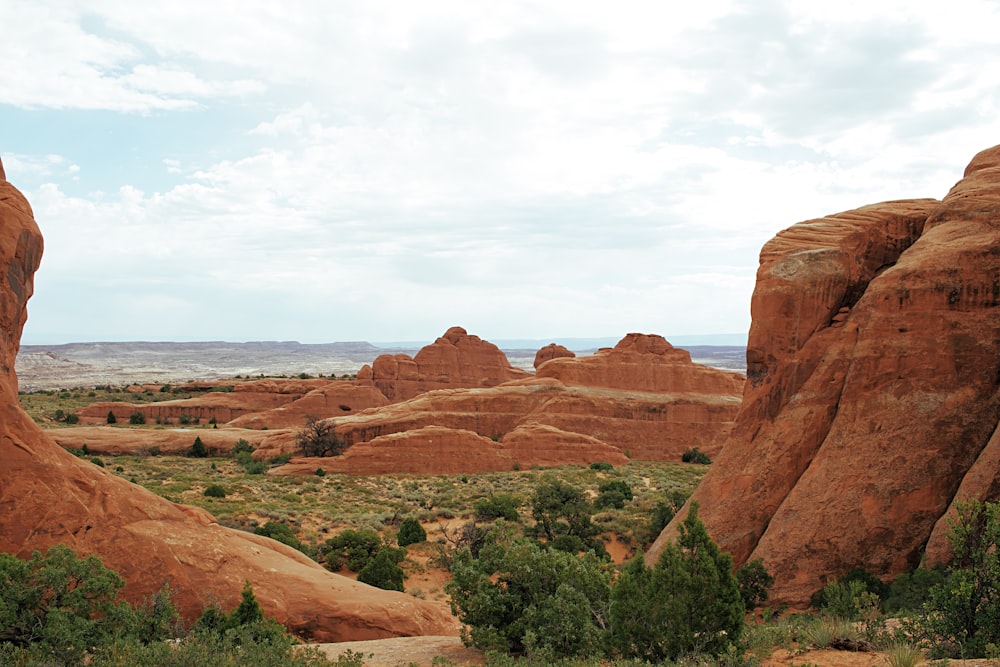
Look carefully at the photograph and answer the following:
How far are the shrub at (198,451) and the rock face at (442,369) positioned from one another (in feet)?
85.3

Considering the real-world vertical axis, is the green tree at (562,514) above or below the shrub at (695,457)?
above

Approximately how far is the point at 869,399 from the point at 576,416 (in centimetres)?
3907

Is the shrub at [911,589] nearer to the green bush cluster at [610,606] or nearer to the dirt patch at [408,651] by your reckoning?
the green bush cluster at [610,606]

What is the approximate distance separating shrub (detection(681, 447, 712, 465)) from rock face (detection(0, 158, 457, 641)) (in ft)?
136

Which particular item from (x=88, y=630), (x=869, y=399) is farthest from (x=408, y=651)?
(x=869, y=399)

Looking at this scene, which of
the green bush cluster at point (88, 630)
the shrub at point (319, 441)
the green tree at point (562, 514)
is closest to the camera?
the green bush cluster at point (88, 630)

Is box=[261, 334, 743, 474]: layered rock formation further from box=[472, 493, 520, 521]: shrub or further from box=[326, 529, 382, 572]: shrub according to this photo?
box=[326, 529, 382, 572]: shrub

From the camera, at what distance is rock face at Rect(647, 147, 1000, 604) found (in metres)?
14.9

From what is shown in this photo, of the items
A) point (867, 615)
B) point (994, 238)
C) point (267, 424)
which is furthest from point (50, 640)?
point (267, 424)

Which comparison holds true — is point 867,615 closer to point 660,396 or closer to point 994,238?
point 994,238

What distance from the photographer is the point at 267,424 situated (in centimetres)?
6588

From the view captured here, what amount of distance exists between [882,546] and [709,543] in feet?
20.4

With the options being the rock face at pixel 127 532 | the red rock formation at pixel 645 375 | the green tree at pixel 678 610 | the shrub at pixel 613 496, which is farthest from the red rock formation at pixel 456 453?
the green tree at pixel 678 610

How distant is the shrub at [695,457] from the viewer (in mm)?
52156
